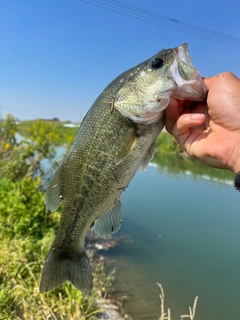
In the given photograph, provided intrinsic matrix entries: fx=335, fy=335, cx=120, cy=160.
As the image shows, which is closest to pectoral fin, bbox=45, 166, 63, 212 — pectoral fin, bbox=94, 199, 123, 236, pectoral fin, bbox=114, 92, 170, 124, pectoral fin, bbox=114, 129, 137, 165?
pectoral fin, bbox=94, 199, 123, 236

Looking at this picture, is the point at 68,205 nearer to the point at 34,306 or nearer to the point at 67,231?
the point at 67,231

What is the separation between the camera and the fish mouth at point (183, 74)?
1.91 meters

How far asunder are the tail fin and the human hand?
1118 millimetres

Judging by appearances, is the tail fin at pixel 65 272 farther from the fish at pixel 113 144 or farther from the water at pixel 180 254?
the water at pixel 180 254

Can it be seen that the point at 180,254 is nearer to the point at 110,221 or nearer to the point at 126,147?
the point at 110,221

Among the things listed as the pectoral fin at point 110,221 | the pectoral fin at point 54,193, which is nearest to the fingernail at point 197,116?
the pectoral fin at point 110,221

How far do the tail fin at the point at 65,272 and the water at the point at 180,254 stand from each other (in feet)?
9.63

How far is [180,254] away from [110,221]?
5.41 meters

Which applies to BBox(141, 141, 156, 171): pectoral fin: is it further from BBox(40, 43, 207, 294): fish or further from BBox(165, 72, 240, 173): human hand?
BBox(165, 72, 240, 173): human hand

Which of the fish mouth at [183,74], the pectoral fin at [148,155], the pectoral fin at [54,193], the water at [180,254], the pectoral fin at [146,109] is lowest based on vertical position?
the water at [180,254]

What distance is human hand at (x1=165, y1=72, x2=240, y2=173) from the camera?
6.84ft

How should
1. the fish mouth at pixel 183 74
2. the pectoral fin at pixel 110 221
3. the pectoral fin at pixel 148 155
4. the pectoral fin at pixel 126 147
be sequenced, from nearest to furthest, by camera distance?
the fish mouth at pixel 183 74 → the pectoral fin at pixel 126 147 → the pectoral fin at pixel 148 155 → the pectoral fin at pixel 110 221

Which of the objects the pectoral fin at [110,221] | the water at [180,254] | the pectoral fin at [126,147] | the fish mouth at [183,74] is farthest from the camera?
the water at [180,254]

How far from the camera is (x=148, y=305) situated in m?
5.20
